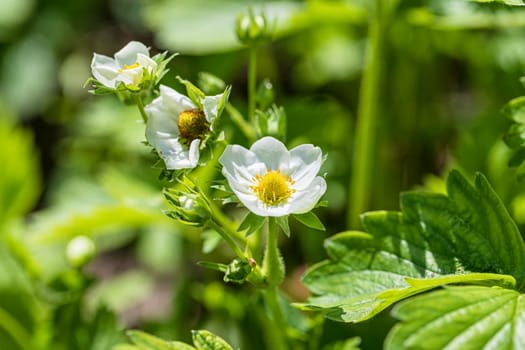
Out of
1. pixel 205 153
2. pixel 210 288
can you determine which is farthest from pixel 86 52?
pixel 205 153

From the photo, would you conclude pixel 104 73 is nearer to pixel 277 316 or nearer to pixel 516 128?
pixel 277 316

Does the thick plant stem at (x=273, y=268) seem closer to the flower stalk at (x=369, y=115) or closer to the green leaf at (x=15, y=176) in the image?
the flower stalk at (x=369, y=115)

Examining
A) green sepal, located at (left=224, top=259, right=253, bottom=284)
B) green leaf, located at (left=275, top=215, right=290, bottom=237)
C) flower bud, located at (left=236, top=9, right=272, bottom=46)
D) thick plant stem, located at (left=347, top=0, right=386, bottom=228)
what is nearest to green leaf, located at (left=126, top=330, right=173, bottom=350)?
green sepal, located at (left=224, top=259, right=253, bottom=284)

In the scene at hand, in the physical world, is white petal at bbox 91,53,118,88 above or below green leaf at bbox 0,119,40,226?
above

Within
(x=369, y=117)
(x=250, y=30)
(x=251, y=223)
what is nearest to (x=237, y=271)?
(x=251, y=223)

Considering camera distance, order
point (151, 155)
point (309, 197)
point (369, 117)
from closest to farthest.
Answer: point (309, 197)
point (369, 117)
point (151, 155)

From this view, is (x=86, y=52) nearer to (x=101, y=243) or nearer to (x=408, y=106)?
(x=101, y=243)

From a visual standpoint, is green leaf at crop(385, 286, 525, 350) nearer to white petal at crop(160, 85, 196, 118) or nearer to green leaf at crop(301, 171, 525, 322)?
green leaf at crop(301, 171, 525, 322)

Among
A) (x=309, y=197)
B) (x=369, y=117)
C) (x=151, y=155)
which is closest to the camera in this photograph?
(x=309, y=197)
